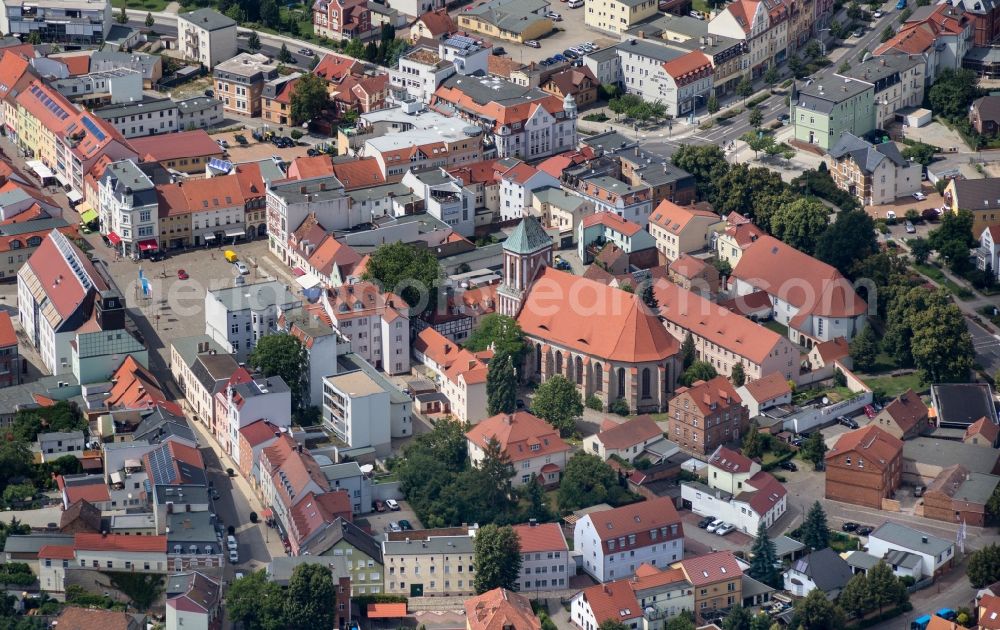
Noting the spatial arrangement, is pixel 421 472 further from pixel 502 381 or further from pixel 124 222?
pixel 124 222

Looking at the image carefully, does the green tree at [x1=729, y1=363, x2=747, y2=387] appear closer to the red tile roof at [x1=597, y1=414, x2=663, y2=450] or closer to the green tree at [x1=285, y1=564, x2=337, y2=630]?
the red tile roof at [x1=597, y1=414, x2=663, y2=450]

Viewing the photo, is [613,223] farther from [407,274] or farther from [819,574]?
[819,574]

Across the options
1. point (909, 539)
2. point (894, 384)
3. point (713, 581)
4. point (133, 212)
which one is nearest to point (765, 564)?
point (713, 581)

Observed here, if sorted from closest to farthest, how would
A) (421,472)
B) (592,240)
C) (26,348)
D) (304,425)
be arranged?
(421,472) < (304,425) < (26,348) < (592,240)

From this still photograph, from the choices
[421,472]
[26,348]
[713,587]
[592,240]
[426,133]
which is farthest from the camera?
[426,133]

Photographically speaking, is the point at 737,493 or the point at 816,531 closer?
the point at 816,531

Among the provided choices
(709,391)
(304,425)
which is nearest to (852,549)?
(709,391)
